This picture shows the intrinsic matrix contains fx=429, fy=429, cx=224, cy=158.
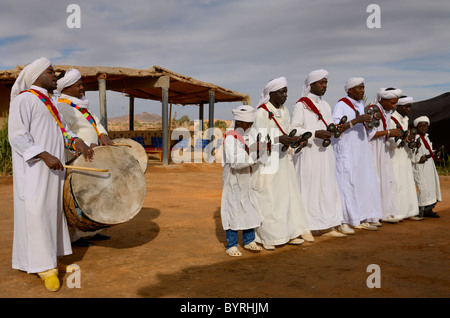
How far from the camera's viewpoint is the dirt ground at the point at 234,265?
367cm

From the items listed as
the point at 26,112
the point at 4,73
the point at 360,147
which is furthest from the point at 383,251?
the point at 4,73

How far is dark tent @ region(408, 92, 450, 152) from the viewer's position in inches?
562

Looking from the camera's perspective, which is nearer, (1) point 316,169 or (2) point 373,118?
(1) point 316,169

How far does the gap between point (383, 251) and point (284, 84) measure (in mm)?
2259

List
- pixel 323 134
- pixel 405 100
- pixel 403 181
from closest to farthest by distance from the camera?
pixel 323 134 < pixel 403 181 < pixel 405 100

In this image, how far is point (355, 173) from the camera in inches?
234

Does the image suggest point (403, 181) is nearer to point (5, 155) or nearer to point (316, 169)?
point (316, 169)

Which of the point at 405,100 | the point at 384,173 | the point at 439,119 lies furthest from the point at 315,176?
the point at 439,119

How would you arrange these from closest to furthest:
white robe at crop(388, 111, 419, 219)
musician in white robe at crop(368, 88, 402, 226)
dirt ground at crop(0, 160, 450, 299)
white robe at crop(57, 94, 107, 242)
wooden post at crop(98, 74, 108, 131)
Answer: dirt ground at crop(0, 160, 450, 299), white robe at crop(57, 94, 107, 242), musician in white robe at crop(368, 88, 402, 226), white robe at crop(388, 111, 419, 219), wooden post at crop(98, 74, 108, 131)

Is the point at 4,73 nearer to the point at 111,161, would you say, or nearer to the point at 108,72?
the point at 108,72

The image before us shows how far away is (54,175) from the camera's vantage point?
389 cm

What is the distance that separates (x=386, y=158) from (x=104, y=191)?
4319 millimetres

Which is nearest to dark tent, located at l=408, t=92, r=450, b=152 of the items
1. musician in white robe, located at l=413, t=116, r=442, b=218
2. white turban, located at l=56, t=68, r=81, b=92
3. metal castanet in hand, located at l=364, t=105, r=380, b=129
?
musician in white robe, located at l=413, t=116, r=442, b=218

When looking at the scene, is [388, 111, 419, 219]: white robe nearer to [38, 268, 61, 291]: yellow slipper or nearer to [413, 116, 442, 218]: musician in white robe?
[413, 116, 442, 218]: musician in white robe
